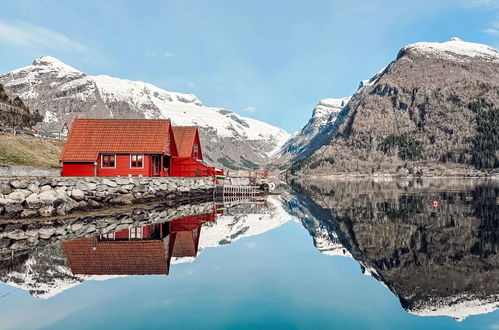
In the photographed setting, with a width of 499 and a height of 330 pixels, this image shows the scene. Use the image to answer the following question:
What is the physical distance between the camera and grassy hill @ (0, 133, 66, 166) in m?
52.9

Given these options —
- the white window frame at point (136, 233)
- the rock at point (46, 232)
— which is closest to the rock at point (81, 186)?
the rock at point (46, 232)

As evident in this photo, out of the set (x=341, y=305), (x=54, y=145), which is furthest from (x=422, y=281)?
(x=54, y=145)

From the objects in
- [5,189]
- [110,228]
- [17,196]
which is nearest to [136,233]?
[110,228]

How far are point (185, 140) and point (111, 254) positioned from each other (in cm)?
5216

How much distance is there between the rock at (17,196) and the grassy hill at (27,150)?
63.1 feet

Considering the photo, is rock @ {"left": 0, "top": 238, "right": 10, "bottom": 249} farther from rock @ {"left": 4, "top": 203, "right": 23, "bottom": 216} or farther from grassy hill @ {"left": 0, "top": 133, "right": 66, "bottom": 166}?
grassy hill @ {"left": 0, "top": 133, "right": 66, "bottom": 166}

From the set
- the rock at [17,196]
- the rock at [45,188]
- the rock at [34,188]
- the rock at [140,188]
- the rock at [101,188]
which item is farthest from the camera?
the rock at [140,188]

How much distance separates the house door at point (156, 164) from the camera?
54.5 meters

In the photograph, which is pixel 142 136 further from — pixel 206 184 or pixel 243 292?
pixel 243 292

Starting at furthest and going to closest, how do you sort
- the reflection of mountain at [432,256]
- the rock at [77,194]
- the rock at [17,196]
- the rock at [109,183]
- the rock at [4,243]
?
1. the rock at [109,183]
2. the rock at [77,194]
3. the rock at [17,196]
4. the rock at [4,243]
5. the reflection of mountain at [432,256]

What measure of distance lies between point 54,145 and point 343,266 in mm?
65752

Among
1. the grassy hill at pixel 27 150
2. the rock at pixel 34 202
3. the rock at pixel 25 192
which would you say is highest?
the grassy hill at pixel 27 150

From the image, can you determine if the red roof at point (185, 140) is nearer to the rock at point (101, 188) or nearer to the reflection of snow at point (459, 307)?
the rock at point (101, 188)

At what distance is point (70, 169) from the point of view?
170ft
